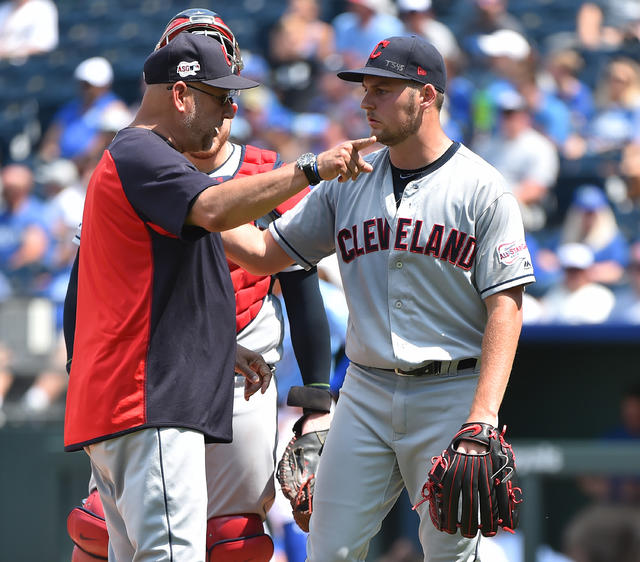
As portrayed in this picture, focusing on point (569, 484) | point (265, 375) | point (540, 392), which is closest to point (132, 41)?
point (540, 392)

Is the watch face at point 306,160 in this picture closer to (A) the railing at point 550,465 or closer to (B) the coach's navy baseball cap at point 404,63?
(B) the coach's navy baseball cap at point 404,63

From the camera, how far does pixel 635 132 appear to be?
864 centimetres

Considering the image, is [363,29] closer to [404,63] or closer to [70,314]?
[404,63]

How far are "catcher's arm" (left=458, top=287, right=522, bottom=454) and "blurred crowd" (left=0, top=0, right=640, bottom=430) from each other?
12.5ft

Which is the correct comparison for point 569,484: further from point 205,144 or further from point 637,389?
point 205,144

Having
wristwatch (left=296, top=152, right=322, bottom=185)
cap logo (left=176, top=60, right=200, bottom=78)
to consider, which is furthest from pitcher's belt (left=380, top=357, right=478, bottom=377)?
cap logo (left=176, top=60, right=200, bottom=78)

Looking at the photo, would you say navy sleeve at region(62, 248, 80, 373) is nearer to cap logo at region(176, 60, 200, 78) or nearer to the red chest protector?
the red chest protector

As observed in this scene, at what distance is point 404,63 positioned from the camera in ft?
11.5

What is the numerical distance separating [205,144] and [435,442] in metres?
1.13

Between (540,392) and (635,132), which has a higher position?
(635,132)

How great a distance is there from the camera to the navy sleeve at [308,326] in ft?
12.7

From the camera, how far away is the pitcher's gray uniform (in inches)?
135

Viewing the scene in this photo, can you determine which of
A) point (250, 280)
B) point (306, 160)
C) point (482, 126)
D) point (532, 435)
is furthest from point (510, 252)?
point (482, 126)

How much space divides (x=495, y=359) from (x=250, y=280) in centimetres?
96
